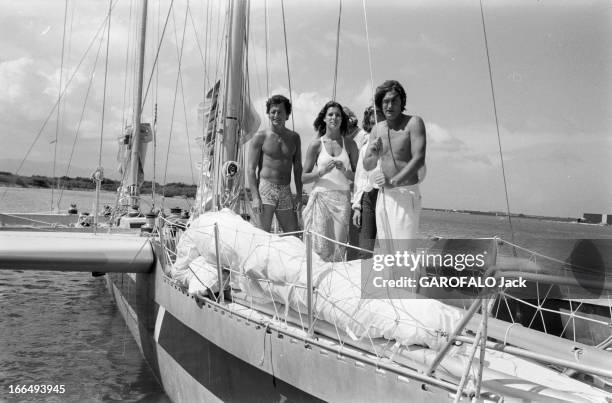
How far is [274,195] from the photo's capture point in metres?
5.04

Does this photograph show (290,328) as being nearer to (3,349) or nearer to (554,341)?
(554,341)

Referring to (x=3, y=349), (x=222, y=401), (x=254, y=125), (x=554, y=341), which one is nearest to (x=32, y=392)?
(x=3, y=349)

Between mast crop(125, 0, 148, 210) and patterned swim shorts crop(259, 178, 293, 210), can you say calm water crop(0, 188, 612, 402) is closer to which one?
patterned swim shorts crop(259, 178, 293, 210)

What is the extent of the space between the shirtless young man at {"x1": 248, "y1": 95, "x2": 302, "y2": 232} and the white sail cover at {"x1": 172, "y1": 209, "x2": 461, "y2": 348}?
628mm

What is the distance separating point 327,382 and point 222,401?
4.63ft

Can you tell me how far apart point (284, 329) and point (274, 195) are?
6.56 feet

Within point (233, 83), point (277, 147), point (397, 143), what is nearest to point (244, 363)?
point (397, 143)

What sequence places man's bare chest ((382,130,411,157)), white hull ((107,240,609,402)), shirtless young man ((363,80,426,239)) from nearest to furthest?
white hull ((107,240,609,402))
shirtless young man ((363,80,426,239))
man's bare chest ((382,130,411,157))

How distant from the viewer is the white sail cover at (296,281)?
2.79 m

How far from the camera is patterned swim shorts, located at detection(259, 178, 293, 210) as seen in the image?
503 cm

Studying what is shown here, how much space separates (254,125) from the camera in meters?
6.50

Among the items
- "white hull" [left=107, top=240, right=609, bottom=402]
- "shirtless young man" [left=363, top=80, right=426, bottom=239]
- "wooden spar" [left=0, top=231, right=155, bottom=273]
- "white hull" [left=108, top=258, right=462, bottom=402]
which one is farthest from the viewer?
"wooden spar" [left=0, top=231, right=155, bottom=273]

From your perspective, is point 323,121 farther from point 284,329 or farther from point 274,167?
point 284,329

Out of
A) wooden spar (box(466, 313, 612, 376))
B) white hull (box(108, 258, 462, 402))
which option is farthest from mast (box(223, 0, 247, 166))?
Result: wooden spar (box(466, 313, 612, 376))
